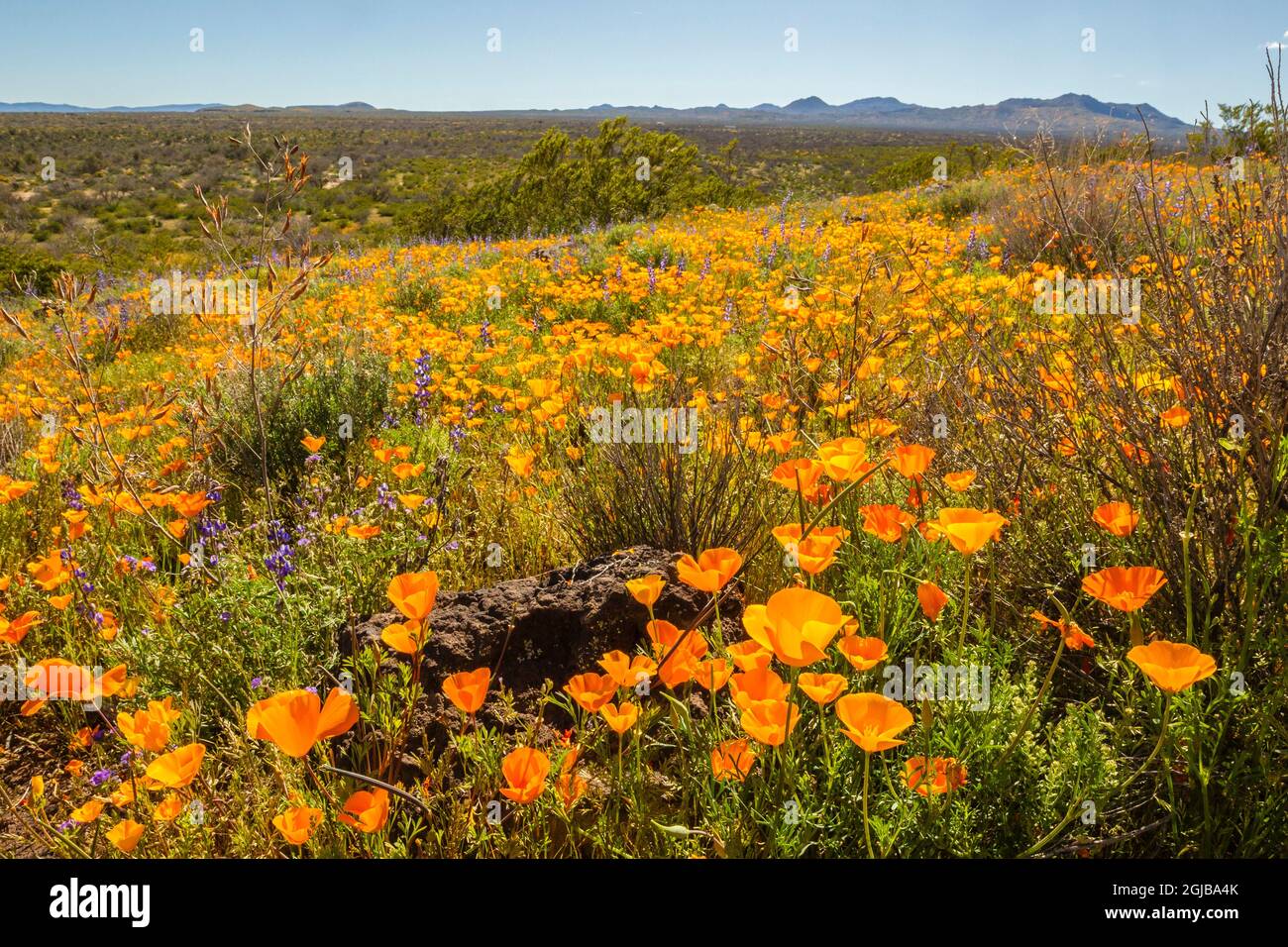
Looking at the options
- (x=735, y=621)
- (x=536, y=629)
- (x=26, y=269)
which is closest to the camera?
(x=536, y=629)

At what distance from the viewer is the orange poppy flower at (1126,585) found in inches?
49.4

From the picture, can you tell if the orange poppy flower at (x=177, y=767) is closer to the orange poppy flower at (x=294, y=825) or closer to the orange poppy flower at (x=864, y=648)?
the orange poppy flower at (x=294, y=825)

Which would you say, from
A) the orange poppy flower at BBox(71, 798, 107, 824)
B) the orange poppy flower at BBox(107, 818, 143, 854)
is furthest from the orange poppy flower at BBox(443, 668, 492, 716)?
the orange poppy flower at BBox(71, 798, 107, 824)

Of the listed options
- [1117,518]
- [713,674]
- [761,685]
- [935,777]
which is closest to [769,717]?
[761,685]

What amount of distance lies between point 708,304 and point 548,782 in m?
4.37

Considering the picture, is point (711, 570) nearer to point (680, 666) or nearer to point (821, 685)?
point (680, 666)

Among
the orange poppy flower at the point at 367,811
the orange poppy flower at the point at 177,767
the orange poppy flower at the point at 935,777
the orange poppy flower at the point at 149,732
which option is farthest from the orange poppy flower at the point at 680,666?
the orange poppy flower at the point at 149,732

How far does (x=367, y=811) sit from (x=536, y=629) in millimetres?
802

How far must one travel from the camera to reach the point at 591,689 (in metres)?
1.37

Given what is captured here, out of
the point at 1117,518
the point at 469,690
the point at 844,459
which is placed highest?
the point at 844,459

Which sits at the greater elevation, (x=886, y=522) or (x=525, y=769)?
(x=886, y=522)

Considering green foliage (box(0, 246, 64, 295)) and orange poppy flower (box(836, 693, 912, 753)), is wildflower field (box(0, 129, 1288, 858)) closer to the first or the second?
orange poppy flower (box(836, 693, 912, 753))

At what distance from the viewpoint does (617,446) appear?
8.30 feet
